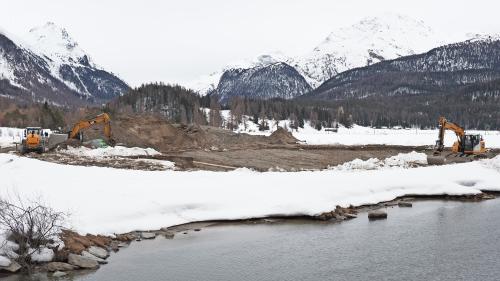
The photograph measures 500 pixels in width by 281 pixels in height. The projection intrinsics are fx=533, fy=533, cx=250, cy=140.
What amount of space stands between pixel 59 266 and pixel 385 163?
39.6m

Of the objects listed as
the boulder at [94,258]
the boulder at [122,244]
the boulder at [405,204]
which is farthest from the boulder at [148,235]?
the boulder at [405,204]

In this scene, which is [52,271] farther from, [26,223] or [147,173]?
[147,173]

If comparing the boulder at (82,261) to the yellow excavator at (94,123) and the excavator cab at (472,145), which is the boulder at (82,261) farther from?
the excavator cab at (472,145)

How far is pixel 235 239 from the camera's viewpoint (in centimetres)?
2669

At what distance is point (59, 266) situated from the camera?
21406mm

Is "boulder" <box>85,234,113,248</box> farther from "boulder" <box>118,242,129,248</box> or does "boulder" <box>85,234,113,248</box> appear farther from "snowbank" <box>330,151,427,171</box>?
"snowbank" <box>330,151,427,171</box>

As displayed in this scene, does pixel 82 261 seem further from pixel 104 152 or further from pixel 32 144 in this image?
pixel 32 144

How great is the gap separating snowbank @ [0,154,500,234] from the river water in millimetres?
2215

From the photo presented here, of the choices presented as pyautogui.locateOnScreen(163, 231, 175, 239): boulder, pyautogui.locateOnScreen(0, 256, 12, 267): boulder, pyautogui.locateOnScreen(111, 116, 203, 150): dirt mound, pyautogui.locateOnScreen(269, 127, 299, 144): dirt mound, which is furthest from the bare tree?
pyautogui.locateOnScreen(269, 127, 299, 144): dirt mound

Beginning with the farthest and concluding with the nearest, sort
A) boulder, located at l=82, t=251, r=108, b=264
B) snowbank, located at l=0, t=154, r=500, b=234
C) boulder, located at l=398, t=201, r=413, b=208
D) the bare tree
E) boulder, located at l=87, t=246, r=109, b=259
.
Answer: boulder, located at l=398, t=201, r=413, b=208, snowbank, located at l=0, t=154, r=500, b=234, boulder, located at l=87, t=246, r=109, b=259, boulder, located at l=82, t=251, r=108, b=264, the bare tree

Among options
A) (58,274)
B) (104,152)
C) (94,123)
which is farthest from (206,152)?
(58,274)

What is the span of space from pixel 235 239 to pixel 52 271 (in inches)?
354

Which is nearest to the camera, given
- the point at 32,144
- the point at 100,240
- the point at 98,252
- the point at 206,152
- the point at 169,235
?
the point at 98,252

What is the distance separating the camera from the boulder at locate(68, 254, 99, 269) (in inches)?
859
